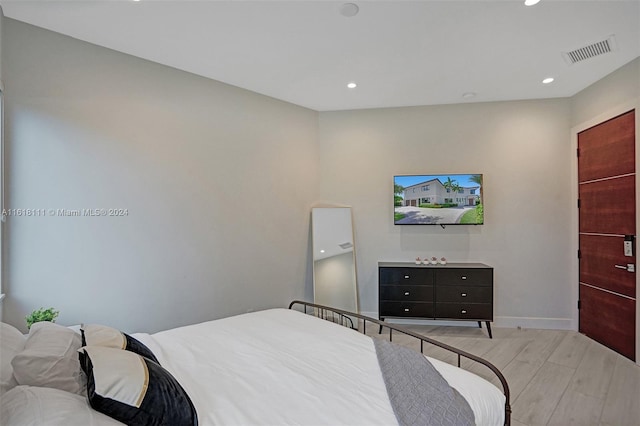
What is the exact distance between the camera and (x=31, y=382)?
1.16m

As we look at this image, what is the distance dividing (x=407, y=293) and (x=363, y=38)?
2.75 m

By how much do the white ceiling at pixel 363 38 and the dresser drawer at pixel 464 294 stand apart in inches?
89.0

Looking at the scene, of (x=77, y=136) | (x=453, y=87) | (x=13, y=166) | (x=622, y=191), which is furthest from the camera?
(x=453, y=87)

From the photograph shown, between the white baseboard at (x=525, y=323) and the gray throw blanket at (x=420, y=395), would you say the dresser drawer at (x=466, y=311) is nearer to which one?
the white baseboard at (x=525, y=323)

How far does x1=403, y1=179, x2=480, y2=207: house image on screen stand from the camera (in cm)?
413

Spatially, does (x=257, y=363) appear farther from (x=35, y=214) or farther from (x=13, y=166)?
(x=13, y=166)

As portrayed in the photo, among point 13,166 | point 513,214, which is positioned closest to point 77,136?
point 13,166

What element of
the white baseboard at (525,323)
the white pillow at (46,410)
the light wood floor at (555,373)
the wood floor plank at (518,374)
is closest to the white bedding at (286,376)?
the white pillow at (46,410)

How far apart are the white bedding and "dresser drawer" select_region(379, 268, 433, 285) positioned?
6.27ft

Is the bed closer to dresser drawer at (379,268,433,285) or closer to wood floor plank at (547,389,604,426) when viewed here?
wood floor plank at (547,389,604,426)

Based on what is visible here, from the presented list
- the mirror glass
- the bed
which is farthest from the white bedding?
the mirror glass

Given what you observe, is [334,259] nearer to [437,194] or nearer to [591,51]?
[437,194]

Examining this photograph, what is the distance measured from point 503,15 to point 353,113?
→ 88.5 inches

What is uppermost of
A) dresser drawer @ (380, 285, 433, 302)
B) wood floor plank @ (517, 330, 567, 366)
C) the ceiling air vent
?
the ceiling air vent
